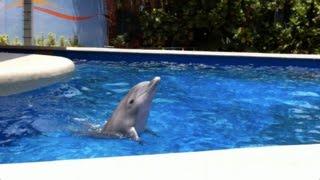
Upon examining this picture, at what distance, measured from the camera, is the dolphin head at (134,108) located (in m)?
5.26

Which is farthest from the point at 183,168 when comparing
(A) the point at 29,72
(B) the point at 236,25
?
(B) the point at 236,25

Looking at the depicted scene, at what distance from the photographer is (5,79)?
6191 millimetres

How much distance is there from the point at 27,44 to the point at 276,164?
11.7 metres

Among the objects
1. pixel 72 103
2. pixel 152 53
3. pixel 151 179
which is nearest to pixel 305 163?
pixel 151 179

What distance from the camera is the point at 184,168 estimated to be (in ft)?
8.49

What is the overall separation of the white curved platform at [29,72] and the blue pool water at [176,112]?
0.30 m

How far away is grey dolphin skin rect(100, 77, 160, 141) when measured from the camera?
5250 millimetres

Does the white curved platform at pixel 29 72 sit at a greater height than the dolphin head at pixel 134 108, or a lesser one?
greater

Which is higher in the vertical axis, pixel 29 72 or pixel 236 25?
pixel 236 25

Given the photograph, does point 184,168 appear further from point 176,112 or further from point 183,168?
point 176,112

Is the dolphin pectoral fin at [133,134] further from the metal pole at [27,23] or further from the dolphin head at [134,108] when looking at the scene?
the metal pole at [27,23]

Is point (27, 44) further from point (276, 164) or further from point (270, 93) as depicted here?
point (276, 164)

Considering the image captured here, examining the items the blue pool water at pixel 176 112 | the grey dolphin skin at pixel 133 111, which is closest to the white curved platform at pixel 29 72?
the blue pool water at pixel 176 112

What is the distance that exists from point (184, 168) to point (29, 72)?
4.30 metres
